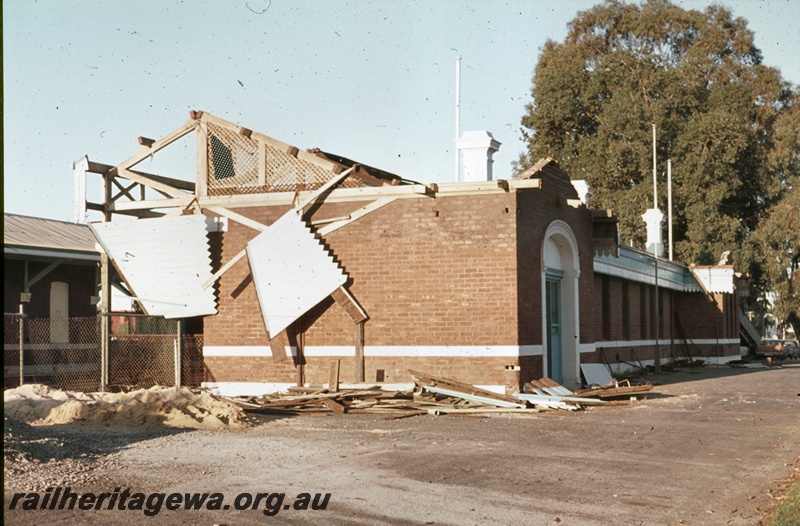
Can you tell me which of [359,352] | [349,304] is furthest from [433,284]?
[359,352]

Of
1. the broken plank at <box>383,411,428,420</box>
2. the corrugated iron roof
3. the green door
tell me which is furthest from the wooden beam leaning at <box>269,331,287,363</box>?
the corrugated iron roof

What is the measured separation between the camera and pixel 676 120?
48656mm

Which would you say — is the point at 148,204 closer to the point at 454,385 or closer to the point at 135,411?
the point at 135,411

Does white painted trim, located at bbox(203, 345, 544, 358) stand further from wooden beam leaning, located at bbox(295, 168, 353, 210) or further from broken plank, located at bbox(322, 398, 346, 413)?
wooden beam leaning, located at bbox(295, 168, 353, 210)

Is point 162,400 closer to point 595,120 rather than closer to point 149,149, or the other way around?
point 149,149

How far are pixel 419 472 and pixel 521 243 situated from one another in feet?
31.6

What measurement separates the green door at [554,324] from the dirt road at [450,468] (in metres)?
5.75

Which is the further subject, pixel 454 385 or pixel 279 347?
pixel 279 347

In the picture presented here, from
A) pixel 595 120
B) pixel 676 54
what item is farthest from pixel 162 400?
pixel 676 54

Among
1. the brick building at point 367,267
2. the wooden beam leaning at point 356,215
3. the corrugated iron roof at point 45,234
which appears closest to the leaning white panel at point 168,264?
the brick building at point 367,267

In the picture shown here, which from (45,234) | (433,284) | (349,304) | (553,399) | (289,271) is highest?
(45,234)

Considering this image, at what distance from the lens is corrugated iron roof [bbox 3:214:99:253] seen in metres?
26.8

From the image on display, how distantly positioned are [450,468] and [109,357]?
1283cm

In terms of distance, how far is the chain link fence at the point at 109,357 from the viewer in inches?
858
